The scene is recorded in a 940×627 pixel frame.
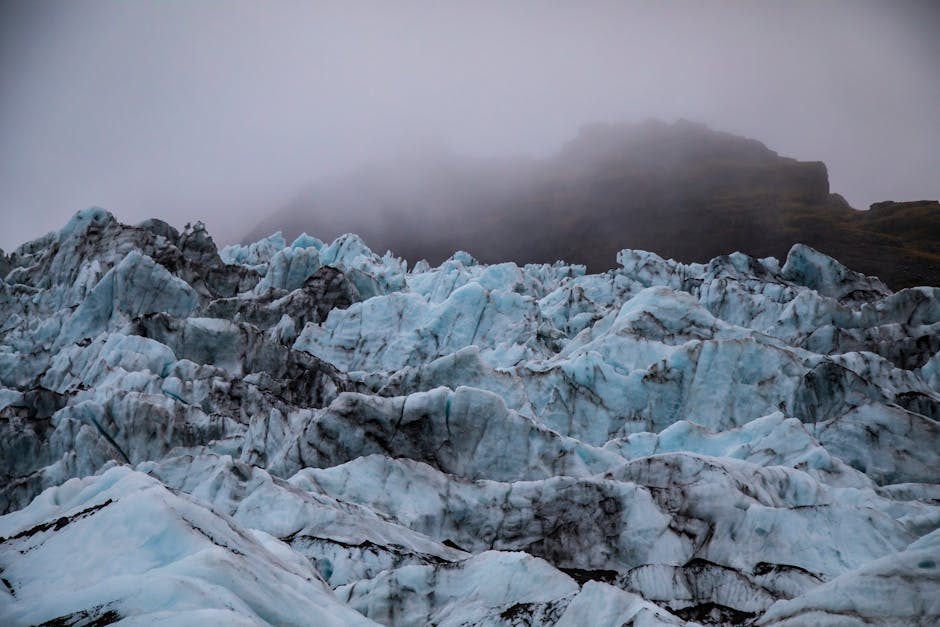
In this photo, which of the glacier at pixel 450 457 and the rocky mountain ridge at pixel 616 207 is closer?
the glacier at pixel 450 457

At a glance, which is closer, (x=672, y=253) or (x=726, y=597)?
(x=726, y=597)

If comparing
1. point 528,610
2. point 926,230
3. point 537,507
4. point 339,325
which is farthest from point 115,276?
point 926,230

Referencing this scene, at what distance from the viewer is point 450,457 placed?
1919 cm

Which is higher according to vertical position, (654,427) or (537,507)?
(537,507)

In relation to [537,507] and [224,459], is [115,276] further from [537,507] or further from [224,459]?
[537,507]

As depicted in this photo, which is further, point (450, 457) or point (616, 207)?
point (616, 207)

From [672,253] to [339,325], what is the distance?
232 feet

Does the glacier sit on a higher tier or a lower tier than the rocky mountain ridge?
higher

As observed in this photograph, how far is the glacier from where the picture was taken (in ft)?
24.6

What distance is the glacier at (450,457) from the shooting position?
24.6 ft

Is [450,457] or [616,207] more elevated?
[450,457]

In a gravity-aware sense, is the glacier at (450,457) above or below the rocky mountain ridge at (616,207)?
above

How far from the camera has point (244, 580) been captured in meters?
6.72

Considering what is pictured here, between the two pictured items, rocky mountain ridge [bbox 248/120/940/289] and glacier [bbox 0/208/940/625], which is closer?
glacier [bbox 0/208/940/625]
